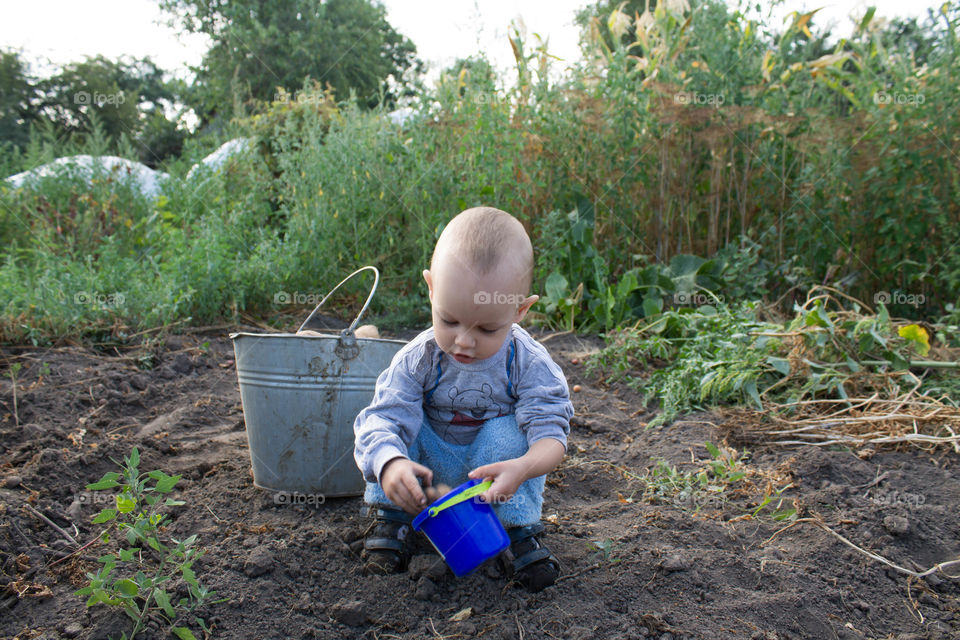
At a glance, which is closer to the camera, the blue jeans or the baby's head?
the baby's head

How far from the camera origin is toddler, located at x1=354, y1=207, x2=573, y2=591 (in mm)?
1424

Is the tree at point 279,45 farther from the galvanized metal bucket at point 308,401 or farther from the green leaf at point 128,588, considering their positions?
the green leaf at point 128,588

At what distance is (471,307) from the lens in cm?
142

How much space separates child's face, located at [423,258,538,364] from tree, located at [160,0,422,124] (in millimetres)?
16665

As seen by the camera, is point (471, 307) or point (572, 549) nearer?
point (471, 307)

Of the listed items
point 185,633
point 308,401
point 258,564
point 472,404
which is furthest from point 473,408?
point 185,633

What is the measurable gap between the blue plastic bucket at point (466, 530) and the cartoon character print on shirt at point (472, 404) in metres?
0.31

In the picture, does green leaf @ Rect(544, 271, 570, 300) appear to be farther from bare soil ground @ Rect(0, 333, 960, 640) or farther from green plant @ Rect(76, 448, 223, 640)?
green plant @ Rect(76, 448, 223, 640)

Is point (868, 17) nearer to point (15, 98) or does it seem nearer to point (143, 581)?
point (143, 581)

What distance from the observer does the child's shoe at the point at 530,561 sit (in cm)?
150

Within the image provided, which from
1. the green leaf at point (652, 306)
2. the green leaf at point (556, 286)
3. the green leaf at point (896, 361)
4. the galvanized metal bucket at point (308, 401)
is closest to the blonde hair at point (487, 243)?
the galvanized metal bucket at point (308, 401)

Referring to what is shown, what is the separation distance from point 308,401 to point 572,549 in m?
0.84

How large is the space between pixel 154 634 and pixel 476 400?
33.0 inches

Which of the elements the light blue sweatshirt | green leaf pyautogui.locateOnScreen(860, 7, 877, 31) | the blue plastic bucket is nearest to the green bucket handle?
the blue plastic bucket
